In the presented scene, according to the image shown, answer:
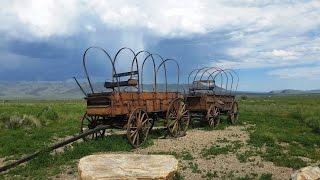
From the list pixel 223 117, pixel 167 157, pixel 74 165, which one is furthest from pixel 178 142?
pixel 223 117

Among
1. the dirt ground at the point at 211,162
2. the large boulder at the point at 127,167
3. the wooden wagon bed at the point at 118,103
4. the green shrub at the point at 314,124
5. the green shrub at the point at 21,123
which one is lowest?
the dirt ground at the point at 211,162

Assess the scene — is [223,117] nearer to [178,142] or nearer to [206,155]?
[178,142]

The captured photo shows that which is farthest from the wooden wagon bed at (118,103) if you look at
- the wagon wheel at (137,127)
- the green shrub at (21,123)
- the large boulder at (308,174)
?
the green shrub at (21,123)

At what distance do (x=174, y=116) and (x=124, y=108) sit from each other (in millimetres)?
4447

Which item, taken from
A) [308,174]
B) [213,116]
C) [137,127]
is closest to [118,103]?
[137,127]

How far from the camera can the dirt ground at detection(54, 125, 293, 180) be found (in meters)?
13.2

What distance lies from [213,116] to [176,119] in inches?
199

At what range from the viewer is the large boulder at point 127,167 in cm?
930

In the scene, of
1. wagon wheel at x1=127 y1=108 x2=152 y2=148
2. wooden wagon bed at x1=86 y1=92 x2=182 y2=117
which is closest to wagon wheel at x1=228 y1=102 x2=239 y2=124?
wooden wagon bed at x1=86 y1=92 x2=182 y2=117

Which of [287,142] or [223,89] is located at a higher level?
[223,89]

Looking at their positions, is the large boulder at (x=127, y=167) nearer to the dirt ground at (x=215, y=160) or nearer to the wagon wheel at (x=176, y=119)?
the dirt ground at (x=215, y=160)

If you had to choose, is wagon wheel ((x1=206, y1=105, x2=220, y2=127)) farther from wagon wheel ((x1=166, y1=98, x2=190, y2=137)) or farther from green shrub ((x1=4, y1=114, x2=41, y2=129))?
green shrub ((x1=4, y1=114, x2=41, y2=129))

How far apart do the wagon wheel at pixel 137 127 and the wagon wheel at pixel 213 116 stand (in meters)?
7.20

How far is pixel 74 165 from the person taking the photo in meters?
14.4
